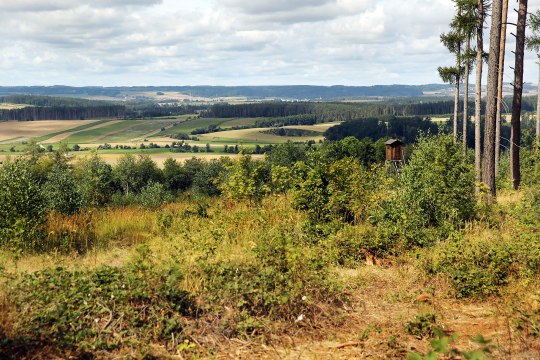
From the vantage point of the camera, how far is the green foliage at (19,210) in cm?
962

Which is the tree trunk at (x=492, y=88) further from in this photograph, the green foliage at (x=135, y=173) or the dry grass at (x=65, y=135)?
the dry grass at (x=65, y=135)

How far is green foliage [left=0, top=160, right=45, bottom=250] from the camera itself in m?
9.62

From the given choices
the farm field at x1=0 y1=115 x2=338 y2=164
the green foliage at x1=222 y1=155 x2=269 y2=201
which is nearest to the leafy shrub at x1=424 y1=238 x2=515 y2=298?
the green foliage at x1=222 y1=155 x2=269 y2=201

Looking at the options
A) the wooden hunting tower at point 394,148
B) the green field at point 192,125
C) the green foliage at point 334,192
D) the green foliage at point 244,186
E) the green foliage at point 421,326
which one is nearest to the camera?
the green foliage at point 421,326

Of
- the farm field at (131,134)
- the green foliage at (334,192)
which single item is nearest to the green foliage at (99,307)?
the green foliage at (334,192)

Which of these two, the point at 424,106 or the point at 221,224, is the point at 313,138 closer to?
the point at 424,106

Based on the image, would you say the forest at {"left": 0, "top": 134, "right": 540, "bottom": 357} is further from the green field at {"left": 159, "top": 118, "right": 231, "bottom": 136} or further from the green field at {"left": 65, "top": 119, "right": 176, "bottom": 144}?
Result: the green field at {"left": 159, "top": 118, "right": 231, "bottom": 136}

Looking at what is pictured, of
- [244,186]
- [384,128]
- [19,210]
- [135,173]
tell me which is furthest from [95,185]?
[384,128]

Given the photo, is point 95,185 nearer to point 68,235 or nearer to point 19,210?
point 68,235

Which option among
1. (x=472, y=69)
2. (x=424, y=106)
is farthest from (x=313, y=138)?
(x=472, y=69)

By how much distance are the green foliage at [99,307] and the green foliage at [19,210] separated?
10.9 feet

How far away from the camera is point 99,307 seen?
19.9 ft

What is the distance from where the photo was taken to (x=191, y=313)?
6.34m

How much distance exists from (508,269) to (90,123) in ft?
599
